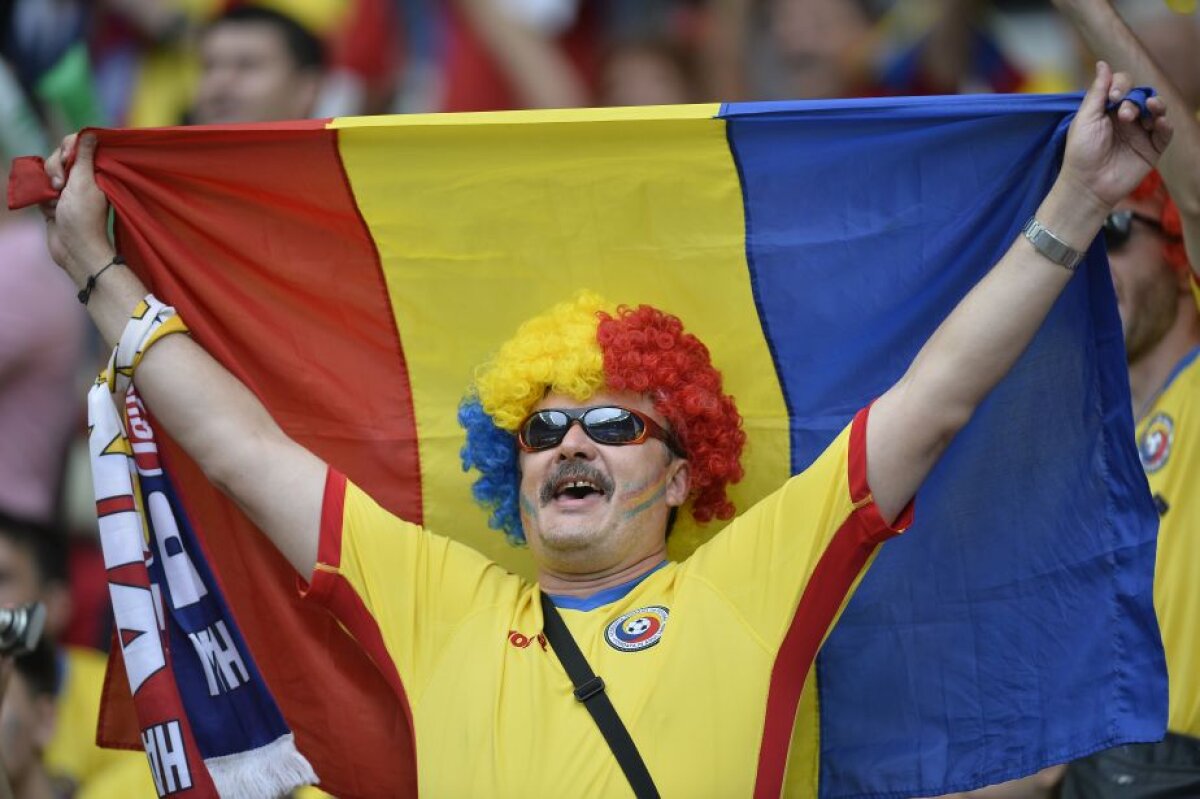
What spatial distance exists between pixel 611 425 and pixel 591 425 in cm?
5

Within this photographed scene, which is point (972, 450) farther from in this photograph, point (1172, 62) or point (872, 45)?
point (872, 45)

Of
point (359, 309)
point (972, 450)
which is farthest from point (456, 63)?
point (972, 450)

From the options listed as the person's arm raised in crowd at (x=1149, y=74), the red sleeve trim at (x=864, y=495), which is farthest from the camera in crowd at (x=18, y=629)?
the person's arm raised in crowd at (x=1149, y=74)

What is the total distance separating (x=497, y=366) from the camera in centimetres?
552

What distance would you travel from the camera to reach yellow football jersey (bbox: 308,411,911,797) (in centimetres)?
477

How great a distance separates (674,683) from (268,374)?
5.15ft

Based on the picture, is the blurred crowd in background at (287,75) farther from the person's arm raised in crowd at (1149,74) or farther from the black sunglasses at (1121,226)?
the person's arm raised in crowd at (1149,74)

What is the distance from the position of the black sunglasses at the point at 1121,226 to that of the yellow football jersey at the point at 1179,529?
0.36 metres

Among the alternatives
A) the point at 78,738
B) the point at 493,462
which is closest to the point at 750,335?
the point at 493,462

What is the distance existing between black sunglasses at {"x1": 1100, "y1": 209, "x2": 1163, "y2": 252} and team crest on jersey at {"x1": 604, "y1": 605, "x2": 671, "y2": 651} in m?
1.90

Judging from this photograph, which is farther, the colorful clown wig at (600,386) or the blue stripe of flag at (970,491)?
the colorful clown wig at (600,386)

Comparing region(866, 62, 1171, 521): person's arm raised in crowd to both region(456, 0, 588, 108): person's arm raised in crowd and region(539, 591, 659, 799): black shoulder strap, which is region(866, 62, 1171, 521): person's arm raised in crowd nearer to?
region(539, 591, 659, 799): black shoulder strap

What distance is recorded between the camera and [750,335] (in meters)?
5.54

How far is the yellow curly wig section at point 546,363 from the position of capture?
211 inches
